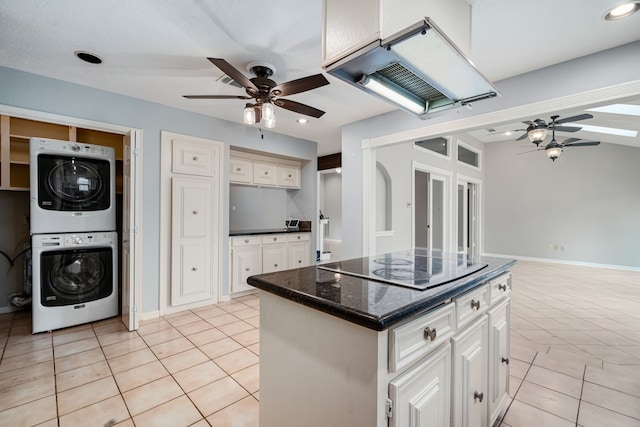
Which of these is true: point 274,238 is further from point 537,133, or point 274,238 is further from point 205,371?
point 537,133

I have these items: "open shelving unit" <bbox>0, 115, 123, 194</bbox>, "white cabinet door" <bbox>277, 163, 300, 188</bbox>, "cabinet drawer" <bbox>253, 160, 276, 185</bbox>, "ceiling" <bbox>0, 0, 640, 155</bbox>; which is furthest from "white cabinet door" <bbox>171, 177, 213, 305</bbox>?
"white cabinet door" <bbox>277, 163, 300, 188</bbox>

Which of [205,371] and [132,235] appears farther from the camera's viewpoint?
[132,235]

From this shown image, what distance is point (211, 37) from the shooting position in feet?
6.68

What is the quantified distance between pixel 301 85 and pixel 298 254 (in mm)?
3085

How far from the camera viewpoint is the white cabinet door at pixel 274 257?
13.9ft

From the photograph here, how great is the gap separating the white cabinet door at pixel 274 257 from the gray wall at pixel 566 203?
6.21 metres

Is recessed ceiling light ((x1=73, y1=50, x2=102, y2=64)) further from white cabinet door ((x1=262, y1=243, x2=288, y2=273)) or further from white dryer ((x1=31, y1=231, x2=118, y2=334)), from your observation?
white cabinet door ((x1=262, y1=243, x2=288, y2=273))

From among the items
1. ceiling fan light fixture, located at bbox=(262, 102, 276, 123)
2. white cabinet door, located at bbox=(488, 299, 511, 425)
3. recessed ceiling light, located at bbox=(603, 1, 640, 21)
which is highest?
recessed ceiling light, located at bbox=(603, 1, 640, 21)

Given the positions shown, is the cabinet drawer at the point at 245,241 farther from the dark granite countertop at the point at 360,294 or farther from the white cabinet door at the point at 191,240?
the dark granite countertop at the point at 360,294

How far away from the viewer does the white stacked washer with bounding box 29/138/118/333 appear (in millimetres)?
2672

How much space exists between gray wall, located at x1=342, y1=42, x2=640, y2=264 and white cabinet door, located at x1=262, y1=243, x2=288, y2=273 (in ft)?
3.57

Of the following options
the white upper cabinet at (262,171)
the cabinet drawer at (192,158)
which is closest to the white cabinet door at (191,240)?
the cabinet drawer at (192,158)

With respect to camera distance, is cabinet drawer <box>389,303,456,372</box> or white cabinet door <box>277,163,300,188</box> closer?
cabinet drawer <box>389,303,456,372</box>

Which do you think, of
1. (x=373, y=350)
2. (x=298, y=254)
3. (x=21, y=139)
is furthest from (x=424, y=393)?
(x=21, y=139)
